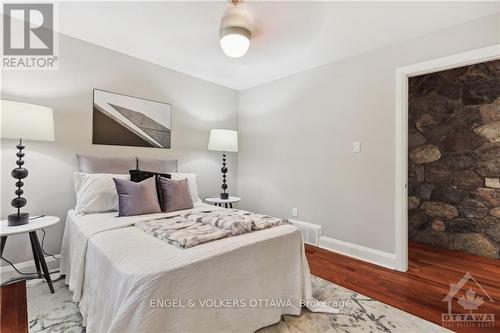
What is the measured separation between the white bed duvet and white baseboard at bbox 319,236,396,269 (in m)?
1.16

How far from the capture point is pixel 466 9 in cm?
195

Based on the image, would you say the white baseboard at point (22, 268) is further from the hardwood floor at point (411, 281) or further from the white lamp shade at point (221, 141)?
the white lamp shade at point (221, 141)

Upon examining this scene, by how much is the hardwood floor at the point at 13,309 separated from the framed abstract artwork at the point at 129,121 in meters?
1.48

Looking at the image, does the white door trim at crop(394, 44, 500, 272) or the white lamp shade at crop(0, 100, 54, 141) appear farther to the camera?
the white door trim at crop(394, 44, 500, 272)

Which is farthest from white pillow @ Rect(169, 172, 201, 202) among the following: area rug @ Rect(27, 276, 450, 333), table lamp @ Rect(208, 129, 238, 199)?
area rug @ Rect(27, 276, 450, 333)

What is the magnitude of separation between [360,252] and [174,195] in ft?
7.14

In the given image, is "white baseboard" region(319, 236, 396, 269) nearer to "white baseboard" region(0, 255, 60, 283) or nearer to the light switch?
the light switch

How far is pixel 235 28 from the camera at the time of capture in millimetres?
1893

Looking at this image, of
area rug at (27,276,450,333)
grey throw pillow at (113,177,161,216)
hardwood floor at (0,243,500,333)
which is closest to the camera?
area rug at (27,276,450,333)

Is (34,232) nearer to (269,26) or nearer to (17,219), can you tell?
(17,219)

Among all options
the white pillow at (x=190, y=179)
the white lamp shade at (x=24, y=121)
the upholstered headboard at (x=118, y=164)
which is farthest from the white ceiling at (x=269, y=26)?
the white pillow at (x=190, y=179)

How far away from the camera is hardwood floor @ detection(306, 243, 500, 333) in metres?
1.81

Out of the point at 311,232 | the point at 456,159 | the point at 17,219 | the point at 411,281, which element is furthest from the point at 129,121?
the point at 456,159

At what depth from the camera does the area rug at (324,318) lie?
61.1 inches
